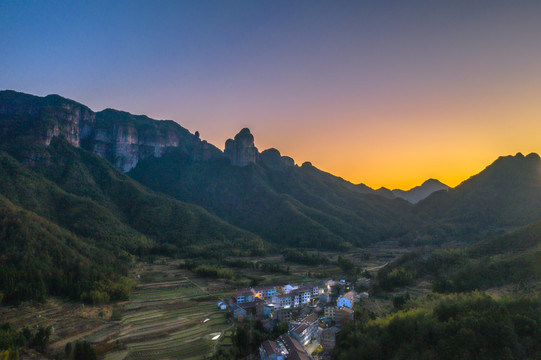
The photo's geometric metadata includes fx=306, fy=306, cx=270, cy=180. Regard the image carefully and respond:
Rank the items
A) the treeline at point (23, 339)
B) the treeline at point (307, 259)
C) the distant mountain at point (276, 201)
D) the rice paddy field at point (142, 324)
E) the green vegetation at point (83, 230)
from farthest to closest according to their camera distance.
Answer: the distant mountain at point (276, 201), the treeline at point (307, 259), the green vegetation at point (83, 230), the rice paddy field at point (142, 324), the treeline at point (23, 339)

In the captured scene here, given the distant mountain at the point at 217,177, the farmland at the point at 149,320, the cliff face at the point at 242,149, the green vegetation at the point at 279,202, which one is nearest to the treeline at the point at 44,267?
the farmland at the point at 149,320

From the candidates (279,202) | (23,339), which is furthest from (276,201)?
(23,339)

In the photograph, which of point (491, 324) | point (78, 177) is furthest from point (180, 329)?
point (78, 177)

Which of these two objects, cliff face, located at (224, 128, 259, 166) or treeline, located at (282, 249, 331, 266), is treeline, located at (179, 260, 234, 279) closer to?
Answer: treeline, located at (282, 249, 331, 266)

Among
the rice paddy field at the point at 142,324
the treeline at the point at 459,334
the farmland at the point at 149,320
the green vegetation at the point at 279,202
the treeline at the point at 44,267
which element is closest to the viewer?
the treeline at the point at 459,334

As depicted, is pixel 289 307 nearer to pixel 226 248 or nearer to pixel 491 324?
pixel 491 324

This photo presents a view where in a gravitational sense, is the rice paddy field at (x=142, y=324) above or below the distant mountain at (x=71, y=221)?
below

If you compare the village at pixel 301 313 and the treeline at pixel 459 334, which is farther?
the village at pixel 301 313

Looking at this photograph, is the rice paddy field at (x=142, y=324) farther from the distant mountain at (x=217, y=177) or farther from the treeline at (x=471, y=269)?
the distant mountain at (x=217, y=177)
